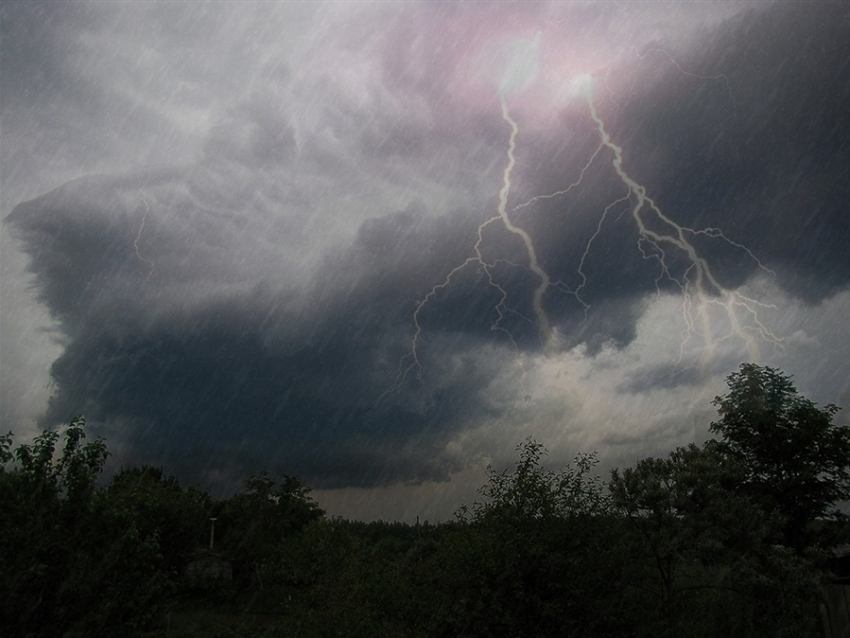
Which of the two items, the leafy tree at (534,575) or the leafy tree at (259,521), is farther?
the leafy tree at (259,521)

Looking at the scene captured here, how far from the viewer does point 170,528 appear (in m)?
51.2

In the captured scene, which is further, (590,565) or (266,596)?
(266,596)

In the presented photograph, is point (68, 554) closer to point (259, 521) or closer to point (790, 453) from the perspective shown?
point (790, 453)

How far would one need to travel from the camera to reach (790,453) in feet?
111

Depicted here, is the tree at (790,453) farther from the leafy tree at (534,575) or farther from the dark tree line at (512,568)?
the leafy tree at (534,575)

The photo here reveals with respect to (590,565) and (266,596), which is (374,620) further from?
(266,596)

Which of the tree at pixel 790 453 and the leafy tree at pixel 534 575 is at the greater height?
the tree at pixel 790 453

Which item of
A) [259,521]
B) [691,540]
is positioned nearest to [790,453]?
[691,540]

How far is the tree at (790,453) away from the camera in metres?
32.3

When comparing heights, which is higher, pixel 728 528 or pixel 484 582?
pixel 728 528

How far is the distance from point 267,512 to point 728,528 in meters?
55.8

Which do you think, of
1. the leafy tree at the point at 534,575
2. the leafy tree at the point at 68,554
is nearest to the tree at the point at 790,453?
the leafy tree at the point at 534,575

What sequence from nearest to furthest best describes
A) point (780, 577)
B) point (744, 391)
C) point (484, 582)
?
point (484, 582), point (780, 577), point (744, 391)

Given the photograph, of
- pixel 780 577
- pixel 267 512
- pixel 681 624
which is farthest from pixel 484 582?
pixel 267 512
